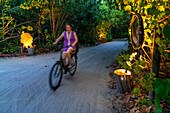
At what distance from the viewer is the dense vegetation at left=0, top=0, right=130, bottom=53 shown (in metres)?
10.4

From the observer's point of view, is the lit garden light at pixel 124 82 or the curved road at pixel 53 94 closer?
the curved road at pixel 53 94

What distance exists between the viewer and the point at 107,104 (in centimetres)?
358

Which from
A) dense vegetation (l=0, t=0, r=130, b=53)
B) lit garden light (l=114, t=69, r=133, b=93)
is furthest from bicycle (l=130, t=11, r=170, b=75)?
dense vegetation (l=0, t=0, r=130, b=53)

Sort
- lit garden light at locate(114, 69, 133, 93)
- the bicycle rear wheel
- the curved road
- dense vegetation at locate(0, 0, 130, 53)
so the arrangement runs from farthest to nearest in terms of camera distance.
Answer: dense vegetation at locate(0, 0, 130, 53)
the bicycle rear wheel
lit garden light at locate(114, 69, 133, 93)
the curved road

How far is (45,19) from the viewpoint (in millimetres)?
12797

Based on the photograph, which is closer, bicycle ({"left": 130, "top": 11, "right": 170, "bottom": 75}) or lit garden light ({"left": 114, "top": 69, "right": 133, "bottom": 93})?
bicycle ({"left": 130, "top": 11, "right": 170, "bottom": 75})

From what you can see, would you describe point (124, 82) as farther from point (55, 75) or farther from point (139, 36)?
point (55, 75)

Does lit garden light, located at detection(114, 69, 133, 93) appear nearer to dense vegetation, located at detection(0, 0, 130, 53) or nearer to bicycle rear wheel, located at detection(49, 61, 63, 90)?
bicycle rear wheel, located at detection(49, 61, 63, 90)

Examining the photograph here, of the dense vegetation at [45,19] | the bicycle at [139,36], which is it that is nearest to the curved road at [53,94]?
the bicycle at [139,36]

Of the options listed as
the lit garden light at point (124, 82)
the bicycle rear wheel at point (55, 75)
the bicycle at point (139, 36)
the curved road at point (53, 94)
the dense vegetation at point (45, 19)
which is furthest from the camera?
the dense vegetation at point (45, 19)

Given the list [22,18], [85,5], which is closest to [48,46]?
[22,18]

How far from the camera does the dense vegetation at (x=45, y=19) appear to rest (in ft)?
34.3

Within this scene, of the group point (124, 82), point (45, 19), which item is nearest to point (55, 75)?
point (124, 82)

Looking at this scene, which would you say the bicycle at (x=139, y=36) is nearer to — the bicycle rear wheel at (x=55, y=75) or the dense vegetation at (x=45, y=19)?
the bicycle rear wheel at (x=55, y=75)
